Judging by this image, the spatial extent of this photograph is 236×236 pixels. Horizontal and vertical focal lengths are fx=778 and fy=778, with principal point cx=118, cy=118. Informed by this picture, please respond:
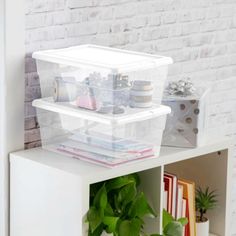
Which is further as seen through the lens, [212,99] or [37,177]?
[212,99]

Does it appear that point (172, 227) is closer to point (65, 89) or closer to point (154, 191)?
point (154, 191)

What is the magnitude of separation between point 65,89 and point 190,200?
59 centimetres

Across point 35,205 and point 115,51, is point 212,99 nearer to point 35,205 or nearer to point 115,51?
point 115,51

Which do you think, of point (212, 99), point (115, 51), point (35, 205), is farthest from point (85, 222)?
point (212, 99)

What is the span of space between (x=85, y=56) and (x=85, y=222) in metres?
0.48

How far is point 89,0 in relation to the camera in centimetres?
240

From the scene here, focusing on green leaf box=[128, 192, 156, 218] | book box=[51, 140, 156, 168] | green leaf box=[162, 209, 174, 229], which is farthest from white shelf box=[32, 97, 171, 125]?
green leaf box=[162, 209, 174, 229]

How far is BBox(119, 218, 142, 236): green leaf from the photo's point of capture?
212 cm

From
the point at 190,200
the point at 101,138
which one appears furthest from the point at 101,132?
the point at 190,200

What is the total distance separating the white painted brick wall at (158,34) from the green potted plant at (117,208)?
0.30 metres

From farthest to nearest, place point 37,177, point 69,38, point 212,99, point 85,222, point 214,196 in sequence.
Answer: point 212,99
point 214,196
point 69,38
point 37,177
point 85,222

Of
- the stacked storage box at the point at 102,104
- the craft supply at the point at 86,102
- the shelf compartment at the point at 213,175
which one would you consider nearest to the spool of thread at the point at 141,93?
the stacked storage box at the point at 102,104

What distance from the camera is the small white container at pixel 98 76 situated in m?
2.10

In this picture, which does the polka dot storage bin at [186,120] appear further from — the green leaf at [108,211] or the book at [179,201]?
the green leaf at [108,211]
